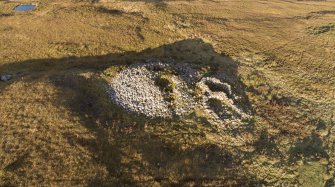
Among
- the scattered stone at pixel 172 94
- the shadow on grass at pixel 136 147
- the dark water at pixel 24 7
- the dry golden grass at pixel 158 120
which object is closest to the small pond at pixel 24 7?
the dark water at pixel 24 7

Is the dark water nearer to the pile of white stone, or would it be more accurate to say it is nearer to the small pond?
the small pond

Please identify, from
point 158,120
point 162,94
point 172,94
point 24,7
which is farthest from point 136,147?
point 24,7

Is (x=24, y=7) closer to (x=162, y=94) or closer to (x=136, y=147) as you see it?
(x=162, y=94)

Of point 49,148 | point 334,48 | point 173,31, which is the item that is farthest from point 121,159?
point 334,48

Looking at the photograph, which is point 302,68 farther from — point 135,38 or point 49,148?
point 49,148

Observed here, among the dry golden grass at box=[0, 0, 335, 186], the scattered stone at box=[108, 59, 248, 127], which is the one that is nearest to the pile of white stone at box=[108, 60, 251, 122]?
the scattered stone at box=[108, 59, 248, 127]

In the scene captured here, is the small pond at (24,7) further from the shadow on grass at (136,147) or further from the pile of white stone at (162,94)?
the pile of white stone at (162,94)
